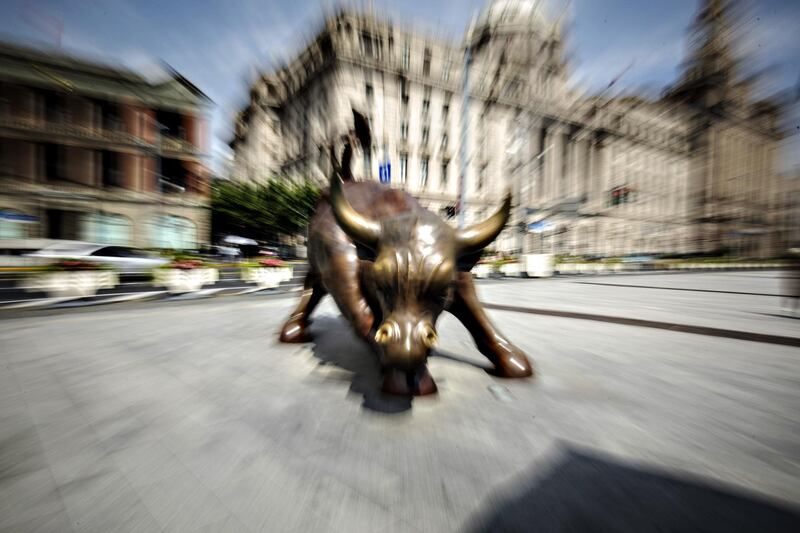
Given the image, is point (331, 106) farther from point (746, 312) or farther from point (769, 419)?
point (746, 312)

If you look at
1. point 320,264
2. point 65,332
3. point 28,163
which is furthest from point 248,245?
point 320,264

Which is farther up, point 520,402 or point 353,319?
point 353,319

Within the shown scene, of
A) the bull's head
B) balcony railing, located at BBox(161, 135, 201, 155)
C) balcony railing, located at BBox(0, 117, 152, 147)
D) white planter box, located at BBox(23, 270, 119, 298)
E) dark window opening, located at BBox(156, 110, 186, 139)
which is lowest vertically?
white planter box, located at BBox(23, 270, 119, 298)

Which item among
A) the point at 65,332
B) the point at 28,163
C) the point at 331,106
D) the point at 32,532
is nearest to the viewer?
the point at 32,532

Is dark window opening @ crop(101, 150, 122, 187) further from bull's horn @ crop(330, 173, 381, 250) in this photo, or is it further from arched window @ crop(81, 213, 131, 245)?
bull's horn @ crop(330, 173, 381, 250)

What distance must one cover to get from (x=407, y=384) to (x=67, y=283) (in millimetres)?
10062

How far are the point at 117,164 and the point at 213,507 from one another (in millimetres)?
30570

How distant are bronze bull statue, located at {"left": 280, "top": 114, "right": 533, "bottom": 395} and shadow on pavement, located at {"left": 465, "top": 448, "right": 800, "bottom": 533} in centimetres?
82

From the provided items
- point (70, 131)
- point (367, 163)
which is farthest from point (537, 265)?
point (70, 131)

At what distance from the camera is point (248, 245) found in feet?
113

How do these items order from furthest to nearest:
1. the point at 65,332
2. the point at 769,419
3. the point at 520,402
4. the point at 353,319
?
the point at 65,332 < the point at 353,319 < the point at 520,402 < the point at 769,419

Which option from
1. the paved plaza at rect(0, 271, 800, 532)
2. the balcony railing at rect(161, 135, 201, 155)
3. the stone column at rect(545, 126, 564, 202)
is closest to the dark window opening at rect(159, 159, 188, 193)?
the balcony railing at rect(161, 135, 201, 155)

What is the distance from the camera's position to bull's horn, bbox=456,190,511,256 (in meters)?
2.24

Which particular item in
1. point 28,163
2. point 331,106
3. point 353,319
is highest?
point 28,163
